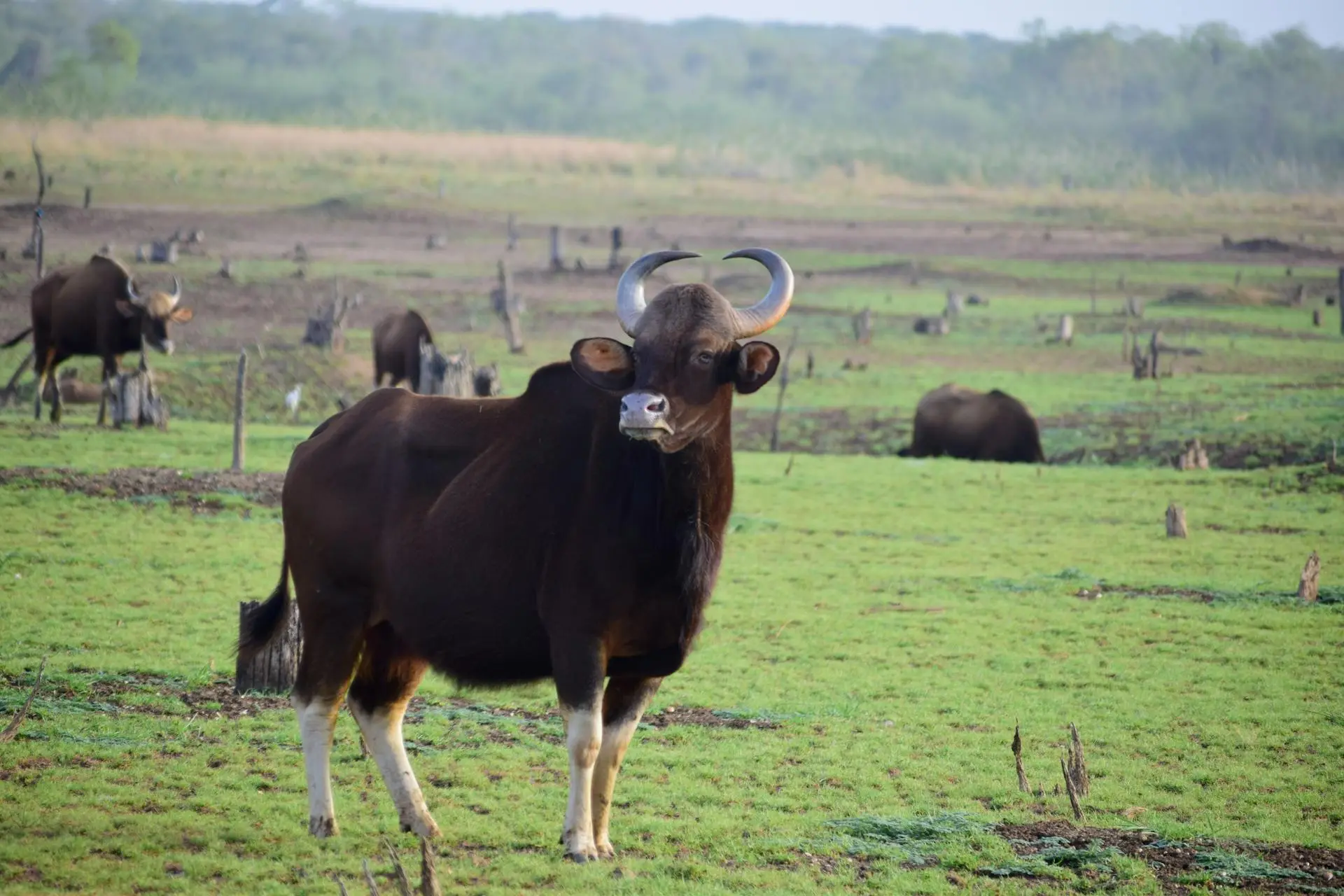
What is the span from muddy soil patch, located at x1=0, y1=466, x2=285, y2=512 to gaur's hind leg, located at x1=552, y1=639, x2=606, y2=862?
1070cm

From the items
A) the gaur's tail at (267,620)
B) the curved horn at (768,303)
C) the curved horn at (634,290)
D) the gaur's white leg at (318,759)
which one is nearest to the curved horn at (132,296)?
the gaur's tail at (267,620)

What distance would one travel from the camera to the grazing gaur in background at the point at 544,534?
24.6 feet

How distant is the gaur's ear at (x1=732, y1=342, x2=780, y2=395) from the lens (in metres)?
7.60

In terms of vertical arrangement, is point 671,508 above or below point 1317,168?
below

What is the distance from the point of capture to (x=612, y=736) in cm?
791

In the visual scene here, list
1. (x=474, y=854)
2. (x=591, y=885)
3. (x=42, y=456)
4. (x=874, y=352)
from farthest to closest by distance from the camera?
(x=874, y=352) < (x=42, y=456) < (x=474, y=854) < (x=591, y=885)

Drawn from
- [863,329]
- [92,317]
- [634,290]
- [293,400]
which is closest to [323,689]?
[634,290]

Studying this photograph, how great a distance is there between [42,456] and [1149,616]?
1318 centimetres

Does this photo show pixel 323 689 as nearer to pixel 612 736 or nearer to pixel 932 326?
pixel 612 736

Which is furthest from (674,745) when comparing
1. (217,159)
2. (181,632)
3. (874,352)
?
(217,159)

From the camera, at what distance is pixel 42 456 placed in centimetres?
1966

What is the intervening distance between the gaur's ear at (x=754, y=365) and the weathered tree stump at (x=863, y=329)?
94.7ft

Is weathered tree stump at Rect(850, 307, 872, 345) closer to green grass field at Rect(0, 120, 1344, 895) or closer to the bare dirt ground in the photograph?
green grass field at Rect(0, 120, 1344, 895)

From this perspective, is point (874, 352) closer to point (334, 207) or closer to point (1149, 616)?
point (1149, 616)
